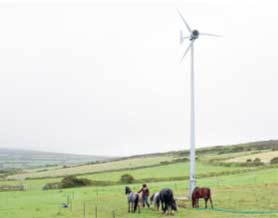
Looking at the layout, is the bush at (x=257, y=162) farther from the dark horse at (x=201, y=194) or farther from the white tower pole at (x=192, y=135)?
the dark horse at (x=201, y=194)

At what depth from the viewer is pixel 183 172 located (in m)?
60.0

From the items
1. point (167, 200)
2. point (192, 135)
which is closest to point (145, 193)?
point (167, 200)

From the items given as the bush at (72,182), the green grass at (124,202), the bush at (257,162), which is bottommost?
the green grass at (124,202)

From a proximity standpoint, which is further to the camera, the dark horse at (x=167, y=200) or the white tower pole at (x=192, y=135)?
the white tower pole at (x=192, y=135)

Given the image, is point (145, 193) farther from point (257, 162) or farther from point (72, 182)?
point (257, 162)

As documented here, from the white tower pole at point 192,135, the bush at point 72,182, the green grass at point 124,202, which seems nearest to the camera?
the green grass at point 124,202

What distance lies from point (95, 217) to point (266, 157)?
45086mm

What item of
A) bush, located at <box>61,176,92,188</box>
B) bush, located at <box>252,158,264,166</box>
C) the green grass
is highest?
bush, located at <box>252,158,264,166</box>

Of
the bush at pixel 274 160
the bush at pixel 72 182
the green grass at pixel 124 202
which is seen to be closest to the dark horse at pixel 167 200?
the green grass at pixel 124 202

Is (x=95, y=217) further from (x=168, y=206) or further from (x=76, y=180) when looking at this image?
(x=76, y=180)

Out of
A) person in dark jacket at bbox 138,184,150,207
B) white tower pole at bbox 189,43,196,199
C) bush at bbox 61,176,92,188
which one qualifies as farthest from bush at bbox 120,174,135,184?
person in dark jacket at bbox 138,184,150,207

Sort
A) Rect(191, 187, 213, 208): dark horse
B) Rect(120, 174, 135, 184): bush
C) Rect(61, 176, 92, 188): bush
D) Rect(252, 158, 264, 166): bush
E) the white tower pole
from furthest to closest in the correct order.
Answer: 1. Rect(252, 158, 264, 166): bush
2. Rect(120, 174, 135, 184): bush
3. Rect(61, 176, 92, 188): bush
4. the white tower pole
5. Rect(191, 187, 213, 208): dark horse

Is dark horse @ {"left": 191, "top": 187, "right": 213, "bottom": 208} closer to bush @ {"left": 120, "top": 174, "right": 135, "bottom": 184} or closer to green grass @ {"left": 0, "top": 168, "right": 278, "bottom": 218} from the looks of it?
green grass @ {"left": 0, "top": 168, "right": 278, "bottom": 218}

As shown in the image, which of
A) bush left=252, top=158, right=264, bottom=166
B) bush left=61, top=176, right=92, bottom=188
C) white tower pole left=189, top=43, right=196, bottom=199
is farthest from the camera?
bush left=252, top=158, right=264, bottom=166
